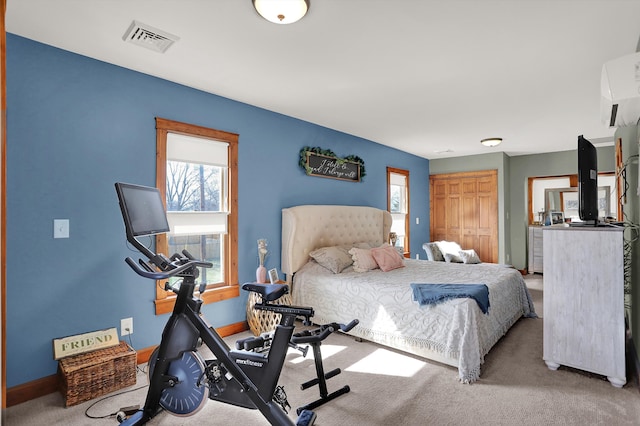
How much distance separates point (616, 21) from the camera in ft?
7.18

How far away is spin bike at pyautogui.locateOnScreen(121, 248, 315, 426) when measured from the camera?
192 cm

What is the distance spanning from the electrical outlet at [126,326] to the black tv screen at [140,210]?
1203 mm

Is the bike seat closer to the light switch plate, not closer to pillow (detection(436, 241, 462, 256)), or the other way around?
the light switch plate

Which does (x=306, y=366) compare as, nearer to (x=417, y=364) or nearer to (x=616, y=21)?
(x=417, y=364)

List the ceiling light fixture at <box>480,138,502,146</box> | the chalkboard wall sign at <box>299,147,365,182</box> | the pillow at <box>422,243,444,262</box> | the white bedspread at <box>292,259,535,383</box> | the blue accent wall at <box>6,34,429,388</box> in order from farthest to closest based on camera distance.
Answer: the pillow at <box>422,243,444,262</box>
the ceiling light fixture at <box>480,138,502,146</box>
the chalkboard wall sign at <box>299,147,365,182</box>
the white bedspread at <box>292,259,535,383</box>
the blue accent wall at <box>6,34,429,388</box>

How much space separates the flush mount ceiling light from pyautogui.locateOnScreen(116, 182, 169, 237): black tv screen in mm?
1267

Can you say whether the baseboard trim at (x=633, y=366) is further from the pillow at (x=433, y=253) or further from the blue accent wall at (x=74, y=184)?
the blue accent wall at (x=74, y=184)

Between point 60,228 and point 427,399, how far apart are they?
2.92 m

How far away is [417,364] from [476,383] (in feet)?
1.58

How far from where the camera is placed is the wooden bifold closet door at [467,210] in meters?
6.70

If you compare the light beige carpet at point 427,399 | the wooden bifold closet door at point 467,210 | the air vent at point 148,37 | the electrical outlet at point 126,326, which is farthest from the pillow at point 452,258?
the air vent at point 148,37

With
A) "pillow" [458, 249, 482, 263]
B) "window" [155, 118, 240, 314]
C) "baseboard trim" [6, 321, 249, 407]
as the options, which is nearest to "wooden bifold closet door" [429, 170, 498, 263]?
"pillow" [458, 249, 482, 263]

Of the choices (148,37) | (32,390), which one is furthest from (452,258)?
(32,390)

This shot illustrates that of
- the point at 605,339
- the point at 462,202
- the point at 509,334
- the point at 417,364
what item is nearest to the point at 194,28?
the point at 417,364
